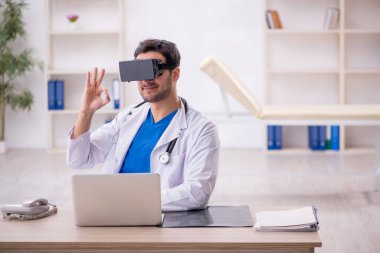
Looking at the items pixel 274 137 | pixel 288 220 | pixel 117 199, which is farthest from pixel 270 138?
pixel 117 199

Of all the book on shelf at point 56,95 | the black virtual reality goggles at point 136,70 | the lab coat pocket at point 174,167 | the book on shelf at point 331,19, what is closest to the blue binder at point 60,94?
the book on shelf at point 56,95

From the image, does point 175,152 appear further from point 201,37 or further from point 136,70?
point 201,37

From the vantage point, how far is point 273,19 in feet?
24.2

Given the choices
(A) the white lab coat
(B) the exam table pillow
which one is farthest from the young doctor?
(B) the exam table pillow

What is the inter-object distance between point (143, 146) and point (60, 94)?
460cm

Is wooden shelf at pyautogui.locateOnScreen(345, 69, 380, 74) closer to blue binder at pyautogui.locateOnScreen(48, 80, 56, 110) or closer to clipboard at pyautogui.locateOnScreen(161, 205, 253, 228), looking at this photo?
blue binder at pyautogui.locateOnScreen(48, 80, 56, 110)

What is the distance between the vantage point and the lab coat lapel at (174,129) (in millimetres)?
3078

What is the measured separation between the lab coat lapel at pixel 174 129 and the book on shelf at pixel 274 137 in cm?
439

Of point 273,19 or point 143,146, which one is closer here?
point 143,146

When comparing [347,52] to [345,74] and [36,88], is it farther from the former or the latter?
[36,88]

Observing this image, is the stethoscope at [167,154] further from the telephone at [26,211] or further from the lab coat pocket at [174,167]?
the telephone at [26,211]

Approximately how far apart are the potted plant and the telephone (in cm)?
472

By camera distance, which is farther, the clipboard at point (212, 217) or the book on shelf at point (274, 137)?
the book on shelf at point (274, 137)

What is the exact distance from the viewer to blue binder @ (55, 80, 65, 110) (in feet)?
24.9
